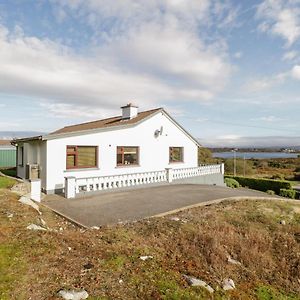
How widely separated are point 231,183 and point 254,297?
21.6 metres

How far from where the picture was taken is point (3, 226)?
7035mm

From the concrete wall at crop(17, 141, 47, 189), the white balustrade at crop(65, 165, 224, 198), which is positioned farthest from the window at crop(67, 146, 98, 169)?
the white balustrade at crop(65, 165, 224, 198)

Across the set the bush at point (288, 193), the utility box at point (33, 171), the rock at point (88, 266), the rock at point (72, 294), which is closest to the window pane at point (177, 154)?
the utility box at point (33, 171)

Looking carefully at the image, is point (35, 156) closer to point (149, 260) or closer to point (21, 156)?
point (21, 156)

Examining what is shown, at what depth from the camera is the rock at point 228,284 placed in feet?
17.1

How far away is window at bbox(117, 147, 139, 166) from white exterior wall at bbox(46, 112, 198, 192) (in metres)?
0.26

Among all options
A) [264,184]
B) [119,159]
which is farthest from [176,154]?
[264,184]

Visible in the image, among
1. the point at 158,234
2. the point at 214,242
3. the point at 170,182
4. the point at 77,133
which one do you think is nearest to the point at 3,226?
the point at 158,234

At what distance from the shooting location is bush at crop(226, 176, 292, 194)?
25.1m

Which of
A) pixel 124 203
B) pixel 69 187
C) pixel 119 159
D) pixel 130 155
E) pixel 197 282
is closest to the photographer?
pixel 197 282

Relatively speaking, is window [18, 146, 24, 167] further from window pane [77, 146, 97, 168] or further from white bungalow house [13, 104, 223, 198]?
window pane [77, 146, 97, 168]

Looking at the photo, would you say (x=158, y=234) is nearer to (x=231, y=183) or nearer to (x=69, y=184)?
(x=69, y=184)

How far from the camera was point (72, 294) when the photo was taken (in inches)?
172

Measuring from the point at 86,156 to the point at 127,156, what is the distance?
2908 mm
